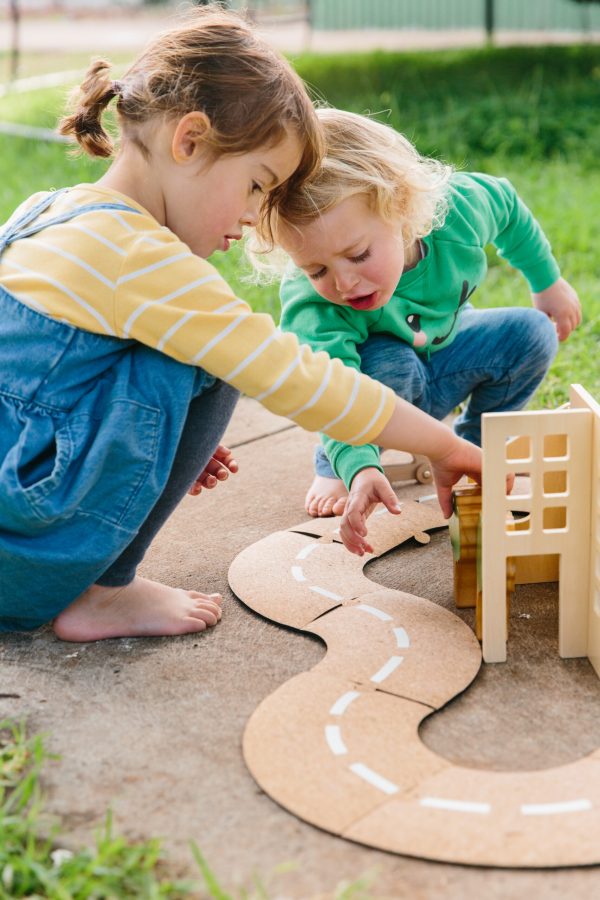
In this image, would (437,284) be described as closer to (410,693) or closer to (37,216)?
(37,216)

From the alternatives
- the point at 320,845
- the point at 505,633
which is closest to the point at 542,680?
the point at 505,633

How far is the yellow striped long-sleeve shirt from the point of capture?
1.63 meters

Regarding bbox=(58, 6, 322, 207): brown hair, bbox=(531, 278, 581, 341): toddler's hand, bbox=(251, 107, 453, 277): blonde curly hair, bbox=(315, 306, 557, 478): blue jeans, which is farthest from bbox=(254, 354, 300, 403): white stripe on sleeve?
bbox=(531, 278, 581, 341): toddler's hand

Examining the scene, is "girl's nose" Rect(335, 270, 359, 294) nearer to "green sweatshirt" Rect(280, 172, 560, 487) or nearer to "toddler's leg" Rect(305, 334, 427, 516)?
"green sweatshirt" Rect(280, 172, 560, 487)

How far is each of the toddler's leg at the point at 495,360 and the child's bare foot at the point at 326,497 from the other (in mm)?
333

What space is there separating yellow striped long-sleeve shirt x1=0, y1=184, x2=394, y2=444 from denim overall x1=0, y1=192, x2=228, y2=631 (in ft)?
0.13

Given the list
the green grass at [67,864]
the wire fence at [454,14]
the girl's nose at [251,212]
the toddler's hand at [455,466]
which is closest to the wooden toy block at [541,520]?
the toddler's hand at [455,466]

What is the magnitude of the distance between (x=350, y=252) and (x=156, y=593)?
2.44ft

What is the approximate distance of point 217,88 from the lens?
1719 mm

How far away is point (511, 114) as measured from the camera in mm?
5934

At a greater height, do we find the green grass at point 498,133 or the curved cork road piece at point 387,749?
the curved cork road piece at point 387,749

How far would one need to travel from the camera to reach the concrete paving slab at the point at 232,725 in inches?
50.4

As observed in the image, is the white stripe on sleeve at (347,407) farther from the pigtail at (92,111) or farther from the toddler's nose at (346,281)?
the pigtail at (92,111)

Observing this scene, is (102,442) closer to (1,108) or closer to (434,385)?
(434,385)
